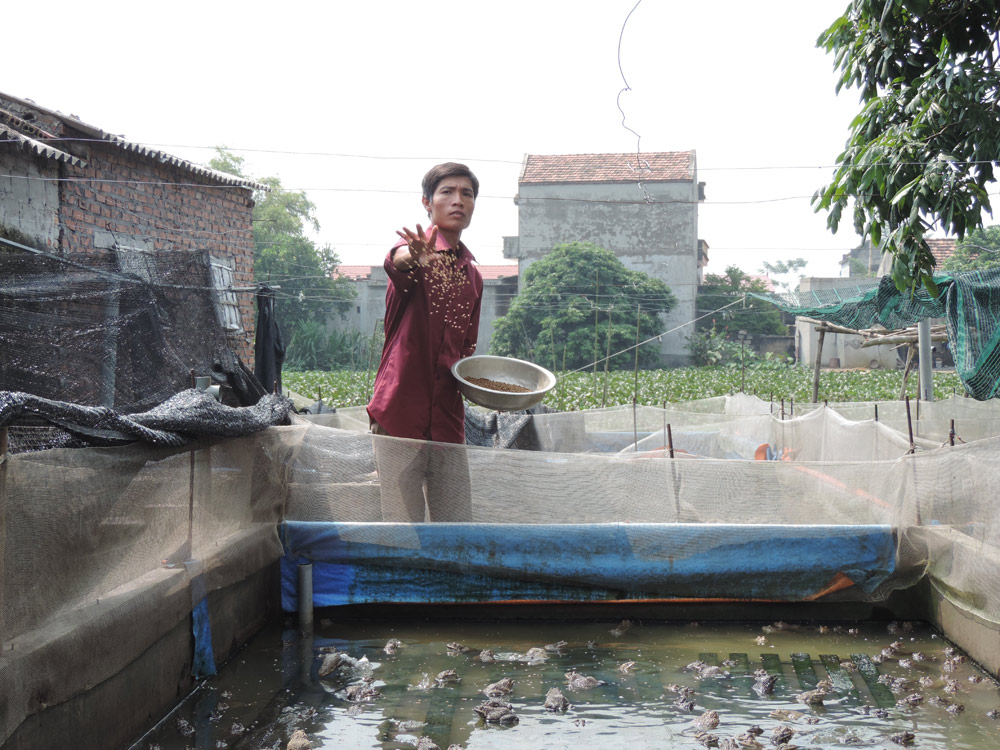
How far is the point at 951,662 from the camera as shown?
334 centimetres

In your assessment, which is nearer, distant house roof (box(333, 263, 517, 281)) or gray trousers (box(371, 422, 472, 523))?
gray trousers (box(371, 422, 472, 523))

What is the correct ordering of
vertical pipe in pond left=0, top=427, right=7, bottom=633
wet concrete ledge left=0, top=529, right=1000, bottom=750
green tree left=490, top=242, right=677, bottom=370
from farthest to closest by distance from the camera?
1. green tree left=490, top=242, right=677, bottom=370
2. wet concrete ledge left=0, top=529, right=1000, bottom=750
3. vertical pipe in pond left=0, top=427, right=7, bottom=633

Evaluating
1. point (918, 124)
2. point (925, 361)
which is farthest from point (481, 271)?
point (918, 124)

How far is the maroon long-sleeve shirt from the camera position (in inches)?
154

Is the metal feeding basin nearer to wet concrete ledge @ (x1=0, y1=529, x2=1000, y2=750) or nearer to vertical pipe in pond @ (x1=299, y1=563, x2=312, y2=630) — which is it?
wet concrete ledge @ (x1=0, y1=529, x2=1000, y2=750)

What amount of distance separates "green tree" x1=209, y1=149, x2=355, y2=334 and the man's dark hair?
31945 millimetres

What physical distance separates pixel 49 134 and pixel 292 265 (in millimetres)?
30757

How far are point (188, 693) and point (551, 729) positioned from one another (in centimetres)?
128

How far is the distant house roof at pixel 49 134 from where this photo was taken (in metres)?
8.19

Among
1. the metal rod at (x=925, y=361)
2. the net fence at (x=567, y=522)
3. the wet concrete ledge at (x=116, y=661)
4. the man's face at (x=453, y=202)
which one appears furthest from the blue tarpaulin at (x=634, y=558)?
the metal rod at (x=925, y=361)

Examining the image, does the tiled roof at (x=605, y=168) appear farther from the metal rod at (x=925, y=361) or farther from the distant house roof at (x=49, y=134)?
the metal rod at (x=925, y=361)

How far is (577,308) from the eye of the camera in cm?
3216

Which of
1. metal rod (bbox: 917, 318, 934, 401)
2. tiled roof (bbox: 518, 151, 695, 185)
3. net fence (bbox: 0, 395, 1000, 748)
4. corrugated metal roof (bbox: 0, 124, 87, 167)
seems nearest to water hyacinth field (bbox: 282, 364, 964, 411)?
metal rod (bbox: 917, 318, 934, 401)

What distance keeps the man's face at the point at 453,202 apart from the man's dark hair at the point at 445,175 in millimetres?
18
